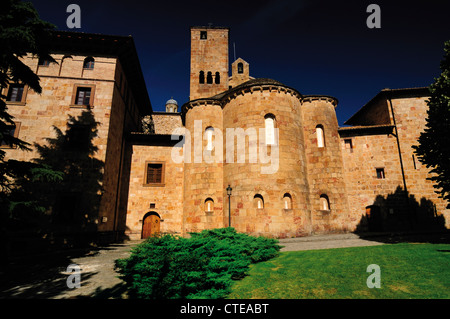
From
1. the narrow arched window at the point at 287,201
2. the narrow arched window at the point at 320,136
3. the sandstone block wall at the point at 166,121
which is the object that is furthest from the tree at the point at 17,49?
the sandstone block wall at the point at 166,121

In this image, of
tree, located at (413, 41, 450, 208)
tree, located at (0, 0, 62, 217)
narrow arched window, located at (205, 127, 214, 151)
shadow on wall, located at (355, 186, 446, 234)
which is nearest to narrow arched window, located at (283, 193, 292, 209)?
shadow on wall, located at (355, 186, 446, 234)

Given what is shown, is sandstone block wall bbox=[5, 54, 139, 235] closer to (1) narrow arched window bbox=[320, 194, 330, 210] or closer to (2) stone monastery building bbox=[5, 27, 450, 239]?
(2) stone monastery building bbox=[5, 27, 450, 239]

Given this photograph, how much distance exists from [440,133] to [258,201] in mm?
Result: 10750

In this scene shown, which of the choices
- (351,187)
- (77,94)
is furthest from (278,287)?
(77,94)

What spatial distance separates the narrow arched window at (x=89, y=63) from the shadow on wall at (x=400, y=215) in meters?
25.1

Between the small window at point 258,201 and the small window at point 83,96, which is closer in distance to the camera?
the small window at point 258,201

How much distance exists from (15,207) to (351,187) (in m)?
22.0

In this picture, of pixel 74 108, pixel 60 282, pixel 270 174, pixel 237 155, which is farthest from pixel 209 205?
pixel 74 108

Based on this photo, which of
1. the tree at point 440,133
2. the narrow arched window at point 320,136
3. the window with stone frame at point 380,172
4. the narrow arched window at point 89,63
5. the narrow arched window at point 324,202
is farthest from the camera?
the narrow arched window at point 320,136

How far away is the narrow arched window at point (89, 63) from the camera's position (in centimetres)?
1735

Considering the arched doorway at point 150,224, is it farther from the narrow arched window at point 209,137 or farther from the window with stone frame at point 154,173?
the narrow arched window at point 209,137

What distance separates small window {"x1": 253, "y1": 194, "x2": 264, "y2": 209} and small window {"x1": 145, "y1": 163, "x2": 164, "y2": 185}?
8.66m
